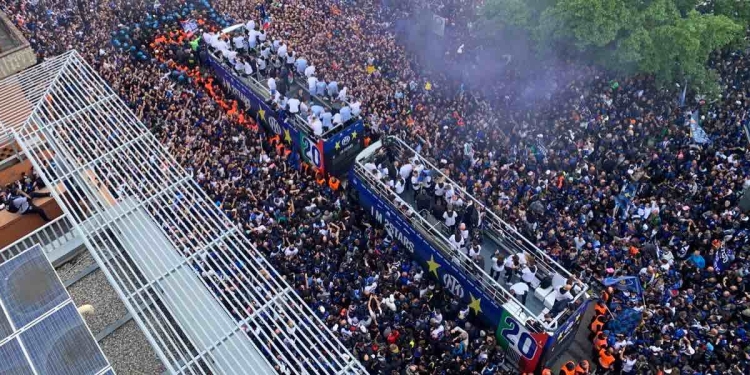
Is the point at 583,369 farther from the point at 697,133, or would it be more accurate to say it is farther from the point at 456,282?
the point at 697,133

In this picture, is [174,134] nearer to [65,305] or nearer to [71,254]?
[71,254]

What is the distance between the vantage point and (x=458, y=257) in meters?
18.1

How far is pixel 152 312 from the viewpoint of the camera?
42.5 ft

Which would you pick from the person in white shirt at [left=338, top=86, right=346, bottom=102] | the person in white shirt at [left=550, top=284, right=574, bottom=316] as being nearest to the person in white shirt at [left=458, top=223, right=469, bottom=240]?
the person in white shirt at [left=550, top=284, right=574, bottom=316]

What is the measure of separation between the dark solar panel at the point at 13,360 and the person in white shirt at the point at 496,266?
39.6 feet

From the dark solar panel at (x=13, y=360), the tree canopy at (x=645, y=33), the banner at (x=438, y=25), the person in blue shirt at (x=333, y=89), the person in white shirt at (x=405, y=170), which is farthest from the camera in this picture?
the banner at (x=438, y=25)

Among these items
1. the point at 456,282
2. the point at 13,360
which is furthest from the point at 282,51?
the point at 13,360

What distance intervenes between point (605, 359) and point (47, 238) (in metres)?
15.3

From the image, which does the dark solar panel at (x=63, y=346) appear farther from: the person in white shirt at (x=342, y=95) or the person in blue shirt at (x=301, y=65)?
the person in blue shirt at (x=301, y=65)

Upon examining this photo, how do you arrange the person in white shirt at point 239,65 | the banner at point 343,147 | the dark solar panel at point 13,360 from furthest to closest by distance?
the person in white shirt at point 239,65 < the banner at point 343,147 < the dark solar panel at point 13,360

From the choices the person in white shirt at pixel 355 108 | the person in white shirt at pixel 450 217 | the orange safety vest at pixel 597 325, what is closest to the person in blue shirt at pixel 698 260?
the orange safety vest at pixel 597 325

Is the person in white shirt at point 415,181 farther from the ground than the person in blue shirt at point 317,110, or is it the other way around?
the person in blue shirt at point 317,110

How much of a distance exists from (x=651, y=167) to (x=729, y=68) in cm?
897

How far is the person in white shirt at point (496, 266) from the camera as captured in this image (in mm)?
17516
